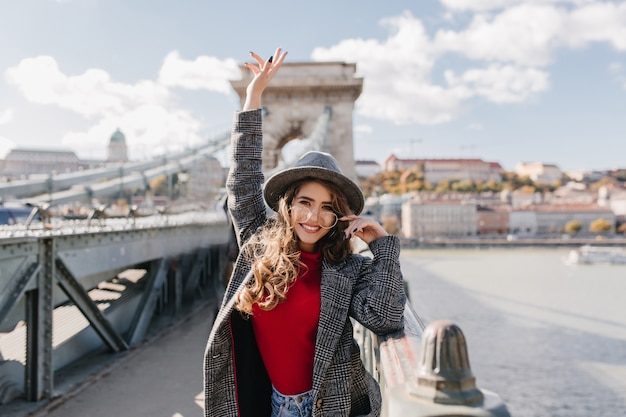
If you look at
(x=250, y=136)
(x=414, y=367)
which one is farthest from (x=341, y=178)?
(x=414, y=367)

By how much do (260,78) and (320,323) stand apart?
859 mm

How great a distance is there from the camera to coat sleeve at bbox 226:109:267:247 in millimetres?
1680

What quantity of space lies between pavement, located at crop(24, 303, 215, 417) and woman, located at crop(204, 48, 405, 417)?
286 centimetres

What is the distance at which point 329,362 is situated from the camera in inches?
53.3

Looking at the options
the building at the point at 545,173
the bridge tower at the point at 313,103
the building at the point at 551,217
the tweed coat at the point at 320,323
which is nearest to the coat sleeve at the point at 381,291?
the tweed coat at the point at 320,323

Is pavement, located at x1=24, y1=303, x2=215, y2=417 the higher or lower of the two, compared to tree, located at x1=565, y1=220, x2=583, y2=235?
higher

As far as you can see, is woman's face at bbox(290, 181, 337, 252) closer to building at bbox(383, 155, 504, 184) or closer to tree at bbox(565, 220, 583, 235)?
tree at bbox(565, 220, 583, 235)

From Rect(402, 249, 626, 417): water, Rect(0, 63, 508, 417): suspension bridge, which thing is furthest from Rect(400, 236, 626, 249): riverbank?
Rect(0, 63, 508, 417): suspension bridge

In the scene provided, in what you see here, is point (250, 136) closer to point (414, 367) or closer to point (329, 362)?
point (329, 362)

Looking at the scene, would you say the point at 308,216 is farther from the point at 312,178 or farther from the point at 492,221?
the point at 492,221

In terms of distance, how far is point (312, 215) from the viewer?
154cm

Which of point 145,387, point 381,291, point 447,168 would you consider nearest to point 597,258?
point 145,387

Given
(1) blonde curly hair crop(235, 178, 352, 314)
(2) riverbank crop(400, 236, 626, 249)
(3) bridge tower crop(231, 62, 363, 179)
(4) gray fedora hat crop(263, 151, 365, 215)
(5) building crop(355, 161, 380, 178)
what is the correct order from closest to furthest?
(1) blonde curly hair crop(235, 178, 352, 314) → (4) gray fedora hat crop(263, 151, 365, 215) → (3) bridge tower crop(231, 62, 363, 179) → (2) riverbank crop(400, 236, 626, 249) → (5) building crop(355, 161, 380, 178)

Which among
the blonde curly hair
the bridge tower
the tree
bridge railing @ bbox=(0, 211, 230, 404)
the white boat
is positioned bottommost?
the white boat
